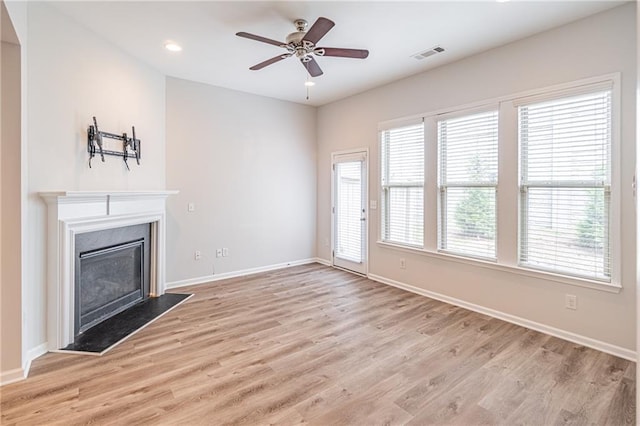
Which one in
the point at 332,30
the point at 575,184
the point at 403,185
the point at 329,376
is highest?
the point at 332,30

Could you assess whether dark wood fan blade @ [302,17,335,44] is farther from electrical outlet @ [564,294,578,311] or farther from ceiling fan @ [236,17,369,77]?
electrical outlet @ [564,294,578,311]

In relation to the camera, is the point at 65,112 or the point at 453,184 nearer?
the point at 65,112

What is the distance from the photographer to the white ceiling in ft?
9.27

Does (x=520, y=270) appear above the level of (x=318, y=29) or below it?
below

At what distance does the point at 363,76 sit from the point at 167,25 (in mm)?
2544

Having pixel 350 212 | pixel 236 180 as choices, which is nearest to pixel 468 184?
pixel 350 212

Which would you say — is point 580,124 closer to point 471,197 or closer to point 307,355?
point 471,197

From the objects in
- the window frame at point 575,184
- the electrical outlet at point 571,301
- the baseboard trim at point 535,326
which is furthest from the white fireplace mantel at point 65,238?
the electrical outlet at point 571,301

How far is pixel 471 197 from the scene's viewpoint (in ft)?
12.7

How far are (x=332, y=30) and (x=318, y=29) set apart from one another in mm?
741

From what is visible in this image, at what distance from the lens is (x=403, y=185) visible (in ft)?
15.4

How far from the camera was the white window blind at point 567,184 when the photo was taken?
113 inches

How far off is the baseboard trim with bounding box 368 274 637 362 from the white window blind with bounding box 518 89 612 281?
23.1 inches

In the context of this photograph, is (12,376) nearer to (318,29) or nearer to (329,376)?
(329,376)
